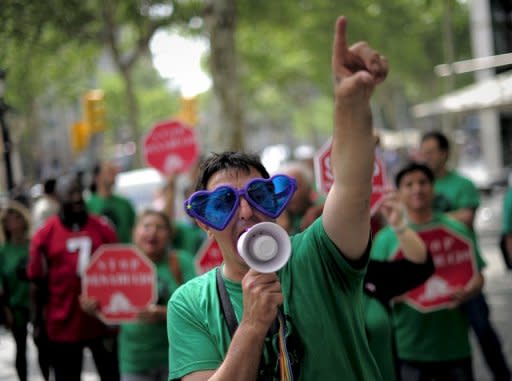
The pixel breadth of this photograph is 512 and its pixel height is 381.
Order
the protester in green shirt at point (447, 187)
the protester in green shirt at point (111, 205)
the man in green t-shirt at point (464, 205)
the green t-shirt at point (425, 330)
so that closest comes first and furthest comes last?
the green t-shirt at point (425, 330)
the man in green t-shirt at point (464, 205)
the protester in green shirt at point (447, 187)
the protester in green shirt at point (111, 205)

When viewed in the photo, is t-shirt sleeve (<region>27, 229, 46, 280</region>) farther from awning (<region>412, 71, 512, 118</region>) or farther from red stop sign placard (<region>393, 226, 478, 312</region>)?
awning (<region>412, 71, 512, 118</region>)

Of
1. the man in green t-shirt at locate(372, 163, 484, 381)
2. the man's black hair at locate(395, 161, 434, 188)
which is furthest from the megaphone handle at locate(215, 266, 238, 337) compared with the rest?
the man's black hair at locate(395, 161, 434, 188)

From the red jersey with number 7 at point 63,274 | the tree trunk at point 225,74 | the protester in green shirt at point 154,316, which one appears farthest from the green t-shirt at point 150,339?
the tree trunk at point 225,74

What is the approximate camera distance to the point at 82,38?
15.7 m

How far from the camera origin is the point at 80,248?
5367mm

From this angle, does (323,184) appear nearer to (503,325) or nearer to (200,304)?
(200,304)

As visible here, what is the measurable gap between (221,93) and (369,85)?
8.55 metres

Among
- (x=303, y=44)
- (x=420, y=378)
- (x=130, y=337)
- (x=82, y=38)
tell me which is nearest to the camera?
(x=420, y=378)

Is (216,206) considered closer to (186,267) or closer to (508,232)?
(186,267)

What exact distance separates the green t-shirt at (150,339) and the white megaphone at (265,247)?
2.95m

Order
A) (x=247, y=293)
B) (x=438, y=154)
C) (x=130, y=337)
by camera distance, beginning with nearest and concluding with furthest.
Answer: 1. (x=247, y=293)
2. (x=130, y=337)
3. (x=438, y=154)

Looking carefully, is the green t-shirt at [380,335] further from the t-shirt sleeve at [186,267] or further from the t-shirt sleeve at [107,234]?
the t-shirt sleeve at [107,234]

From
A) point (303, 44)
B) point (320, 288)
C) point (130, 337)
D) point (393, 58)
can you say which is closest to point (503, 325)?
point (130, 337)

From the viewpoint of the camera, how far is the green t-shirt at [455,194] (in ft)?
19.1
